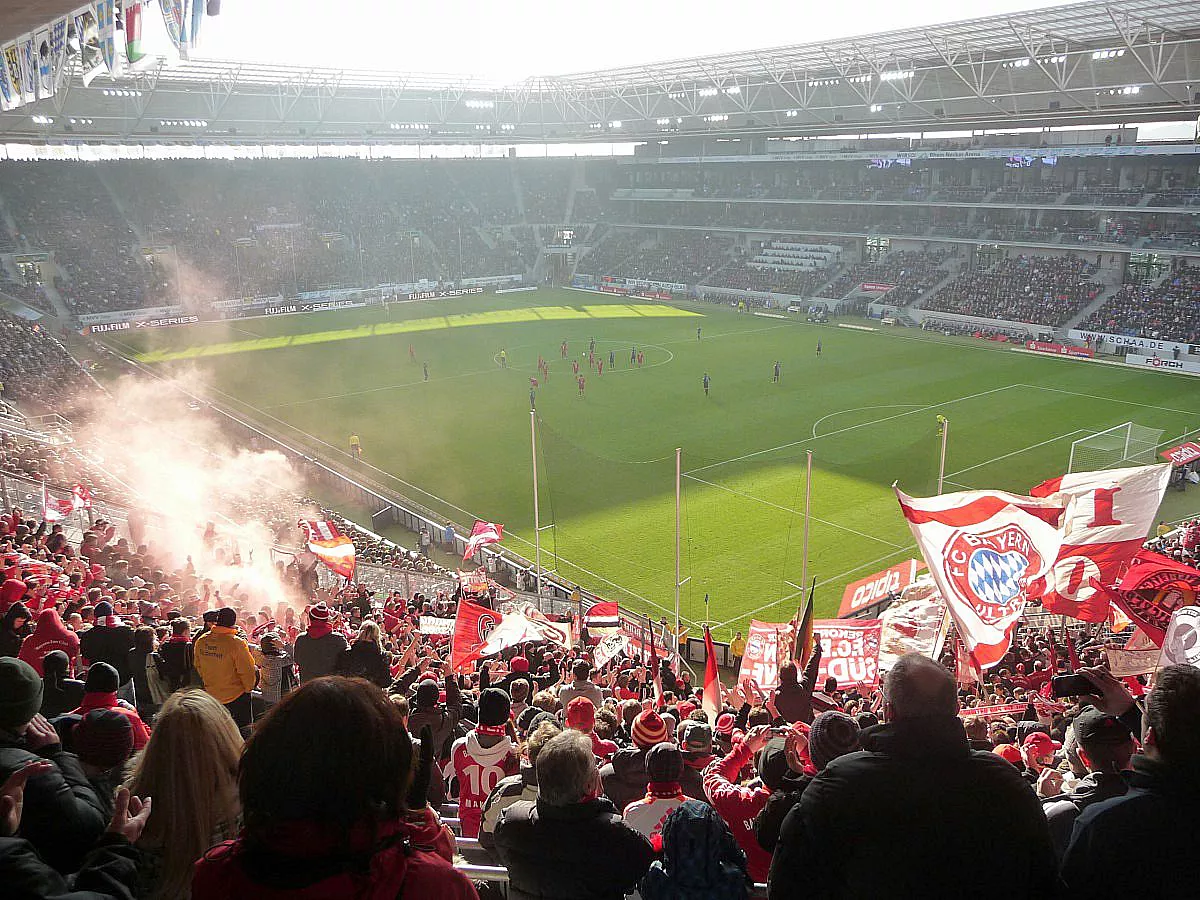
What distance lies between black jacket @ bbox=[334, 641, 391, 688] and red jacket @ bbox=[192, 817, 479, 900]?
435 cm

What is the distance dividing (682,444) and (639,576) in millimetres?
11387

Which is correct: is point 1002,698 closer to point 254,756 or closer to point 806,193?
point 254,756

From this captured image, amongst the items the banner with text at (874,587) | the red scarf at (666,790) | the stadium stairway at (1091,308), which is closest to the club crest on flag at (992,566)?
the banner with text at (874,587)

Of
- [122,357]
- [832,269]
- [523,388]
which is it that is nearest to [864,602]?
[523,388]

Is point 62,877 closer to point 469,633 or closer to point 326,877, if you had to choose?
point 326,877

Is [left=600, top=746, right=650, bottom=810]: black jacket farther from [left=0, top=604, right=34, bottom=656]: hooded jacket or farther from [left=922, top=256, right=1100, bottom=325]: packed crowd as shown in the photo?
[left=922, top=256, right=1100, bottom=325]: packed crowd

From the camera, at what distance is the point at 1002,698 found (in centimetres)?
1126

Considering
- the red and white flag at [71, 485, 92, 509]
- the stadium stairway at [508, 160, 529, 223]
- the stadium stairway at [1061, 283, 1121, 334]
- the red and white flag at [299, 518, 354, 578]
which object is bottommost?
the red and white flag at [71, 485, 92, 509]

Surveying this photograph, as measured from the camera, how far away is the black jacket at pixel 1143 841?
3.01m

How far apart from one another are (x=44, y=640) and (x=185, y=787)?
5.12 m

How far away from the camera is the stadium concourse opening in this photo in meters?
3.15

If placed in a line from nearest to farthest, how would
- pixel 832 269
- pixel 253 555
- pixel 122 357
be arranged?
1. pixel 253 555
2. pixel 122 357
3. pixel 832 269

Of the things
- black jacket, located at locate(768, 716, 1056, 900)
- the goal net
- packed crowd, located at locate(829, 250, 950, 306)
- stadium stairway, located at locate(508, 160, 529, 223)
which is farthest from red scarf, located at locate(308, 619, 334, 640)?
stadium stairway, located at locate(508, 160, 529, 223)

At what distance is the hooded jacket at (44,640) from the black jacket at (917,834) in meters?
6.43
